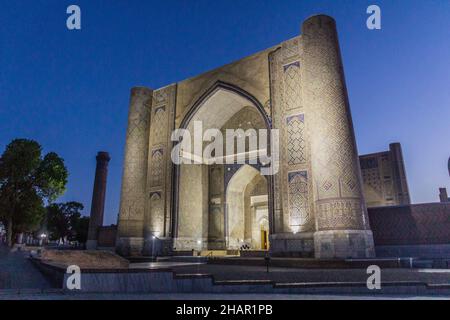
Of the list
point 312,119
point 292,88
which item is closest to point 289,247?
point 312,119

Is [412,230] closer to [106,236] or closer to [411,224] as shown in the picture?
[411,224]

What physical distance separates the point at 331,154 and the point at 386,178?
12.2 metres

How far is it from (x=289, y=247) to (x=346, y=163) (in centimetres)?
296

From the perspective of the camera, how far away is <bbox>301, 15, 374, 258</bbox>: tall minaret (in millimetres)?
8477

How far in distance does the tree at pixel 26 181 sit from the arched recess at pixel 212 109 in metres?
4.98

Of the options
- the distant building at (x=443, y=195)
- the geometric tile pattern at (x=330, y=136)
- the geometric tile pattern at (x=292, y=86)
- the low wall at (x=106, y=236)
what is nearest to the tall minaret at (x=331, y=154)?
the geometric tile pattern at (x=330, y=136)

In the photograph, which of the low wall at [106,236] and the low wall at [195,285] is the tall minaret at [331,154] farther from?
the low wall at [106,236]

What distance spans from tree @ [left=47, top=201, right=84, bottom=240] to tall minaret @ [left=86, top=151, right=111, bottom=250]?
1344 cm

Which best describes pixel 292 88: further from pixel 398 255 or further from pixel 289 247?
pixel 398 255

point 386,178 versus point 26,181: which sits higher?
point 386,178

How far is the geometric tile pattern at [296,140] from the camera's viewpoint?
10.1 metres

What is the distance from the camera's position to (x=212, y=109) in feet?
46.9

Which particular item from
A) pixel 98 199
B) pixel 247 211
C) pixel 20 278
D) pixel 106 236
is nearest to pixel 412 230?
pixel 247 211

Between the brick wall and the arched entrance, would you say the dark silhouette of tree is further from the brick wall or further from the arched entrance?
the brick wall
